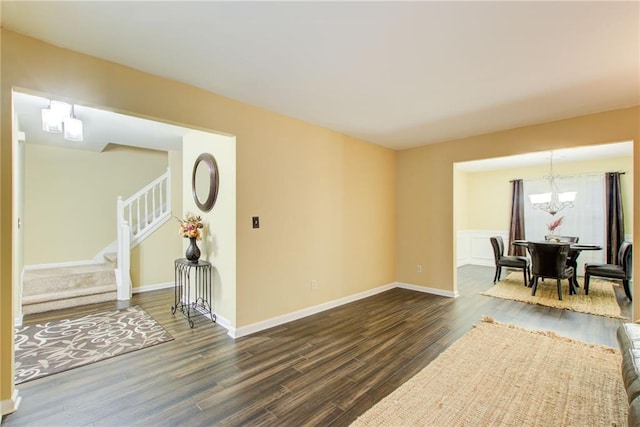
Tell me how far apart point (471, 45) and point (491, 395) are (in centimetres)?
253

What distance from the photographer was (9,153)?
1.91 metres

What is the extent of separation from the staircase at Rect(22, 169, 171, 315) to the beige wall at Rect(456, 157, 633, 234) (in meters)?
6.72

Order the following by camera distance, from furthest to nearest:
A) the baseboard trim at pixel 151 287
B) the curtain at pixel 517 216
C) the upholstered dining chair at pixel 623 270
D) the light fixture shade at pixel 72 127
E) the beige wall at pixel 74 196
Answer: the curtain at pixel 517 216, the beige wall at pixel 74 196, the baseboard trim at pixel 151 287, the upholstered dining chair at pixel 623 270, the light fixture shade at pixel 72 127

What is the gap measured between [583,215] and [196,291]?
781 cm

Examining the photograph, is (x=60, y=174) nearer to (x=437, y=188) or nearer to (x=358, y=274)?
(x=358, y=274)

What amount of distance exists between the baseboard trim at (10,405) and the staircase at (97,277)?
251 centimetres

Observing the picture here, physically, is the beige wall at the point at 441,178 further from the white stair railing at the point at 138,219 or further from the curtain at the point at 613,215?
the white stair railing at the point at 138,219

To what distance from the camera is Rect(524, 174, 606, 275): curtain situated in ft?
19.4

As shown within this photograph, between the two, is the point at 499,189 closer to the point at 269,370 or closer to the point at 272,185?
the point at 272,185

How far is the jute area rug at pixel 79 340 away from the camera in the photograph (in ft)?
8.05

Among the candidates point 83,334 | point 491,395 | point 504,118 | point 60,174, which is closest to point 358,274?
point 491,395

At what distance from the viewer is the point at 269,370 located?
2.39m

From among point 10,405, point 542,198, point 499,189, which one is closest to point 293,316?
point 10,405

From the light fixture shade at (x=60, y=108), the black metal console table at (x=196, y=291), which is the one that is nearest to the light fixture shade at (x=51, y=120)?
the light fixture shade at (x=60, y=108)
